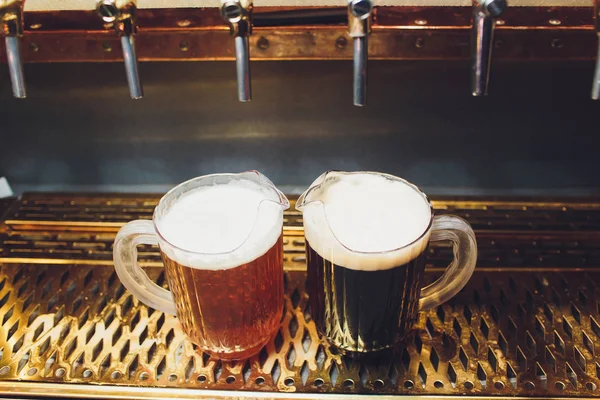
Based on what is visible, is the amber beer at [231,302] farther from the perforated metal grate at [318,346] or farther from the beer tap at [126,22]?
the beer tap at [126,22]

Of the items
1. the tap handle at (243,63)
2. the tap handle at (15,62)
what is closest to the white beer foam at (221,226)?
the tap handle at (243,63)

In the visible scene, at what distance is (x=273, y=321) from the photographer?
0.75 meters

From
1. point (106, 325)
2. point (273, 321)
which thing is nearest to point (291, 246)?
point (273, 321)

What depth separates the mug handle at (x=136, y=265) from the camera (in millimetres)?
686

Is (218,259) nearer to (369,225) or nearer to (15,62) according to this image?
(369,225)

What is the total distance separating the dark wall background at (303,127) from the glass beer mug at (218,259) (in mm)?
287

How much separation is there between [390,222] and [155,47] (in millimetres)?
409

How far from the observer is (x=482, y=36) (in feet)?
2.06

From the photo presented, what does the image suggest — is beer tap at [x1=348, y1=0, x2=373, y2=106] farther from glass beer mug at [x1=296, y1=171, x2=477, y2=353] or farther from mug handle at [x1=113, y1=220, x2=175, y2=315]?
mug handle at [x1=113, y1=220, x2=175, y2=315]

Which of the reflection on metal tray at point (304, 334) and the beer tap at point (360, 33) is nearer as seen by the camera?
the beer tap at point (360, 33)

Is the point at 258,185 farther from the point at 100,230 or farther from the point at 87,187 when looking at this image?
the point at 87,187

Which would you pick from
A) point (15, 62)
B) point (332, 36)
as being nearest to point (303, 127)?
point (332, 36)

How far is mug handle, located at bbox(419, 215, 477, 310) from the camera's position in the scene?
0.68 m

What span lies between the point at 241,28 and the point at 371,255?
11.0 inches
